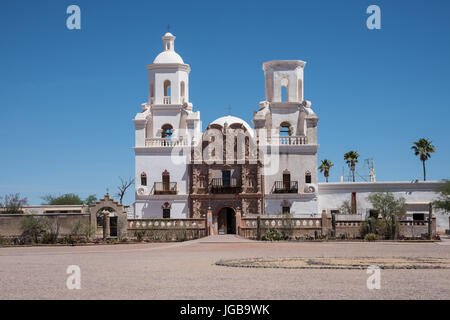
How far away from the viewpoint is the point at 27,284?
15594mm

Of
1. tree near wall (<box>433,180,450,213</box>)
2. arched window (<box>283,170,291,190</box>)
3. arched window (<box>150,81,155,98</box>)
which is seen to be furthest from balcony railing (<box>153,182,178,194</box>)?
tree near wall (<box>433,180,450,213</box>)

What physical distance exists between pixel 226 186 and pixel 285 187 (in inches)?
193

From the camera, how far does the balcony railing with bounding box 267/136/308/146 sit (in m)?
53.6

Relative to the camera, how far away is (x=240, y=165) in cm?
5331

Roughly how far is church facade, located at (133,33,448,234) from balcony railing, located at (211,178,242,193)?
0.08 m

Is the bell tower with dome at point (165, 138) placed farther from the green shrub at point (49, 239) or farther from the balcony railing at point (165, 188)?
the green shrub at point (49, 239)

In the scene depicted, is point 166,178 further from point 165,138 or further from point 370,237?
point 370,237

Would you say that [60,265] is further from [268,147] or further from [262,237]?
[268,147]

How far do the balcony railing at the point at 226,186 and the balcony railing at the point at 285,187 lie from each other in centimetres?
300

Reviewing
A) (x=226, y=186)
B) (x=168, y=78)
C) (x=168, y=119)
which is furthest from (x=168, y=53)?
(x=226, y=186)

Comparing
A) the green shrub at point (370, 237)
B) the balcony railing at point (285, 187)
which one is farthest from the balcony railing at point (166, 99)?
the green shrub at point (370, 237)

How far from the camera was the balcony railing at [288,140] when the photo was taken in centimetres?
5357

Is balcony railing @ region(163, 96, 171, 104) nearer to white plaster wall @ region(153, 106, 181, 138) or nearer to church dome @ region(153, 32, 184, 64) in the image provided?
white plaster wall @ region(153, 106, 181, 138)

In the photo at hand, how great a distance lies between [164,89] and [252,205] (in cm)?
1297
